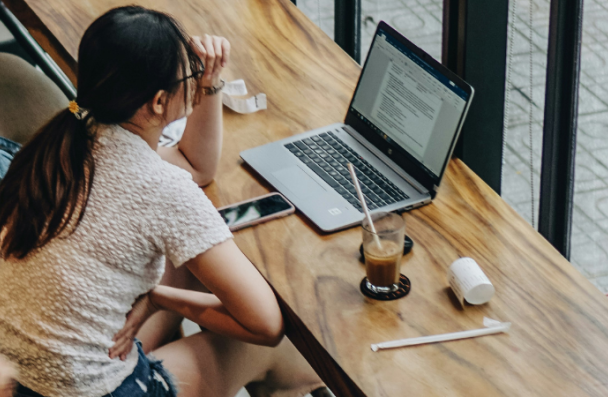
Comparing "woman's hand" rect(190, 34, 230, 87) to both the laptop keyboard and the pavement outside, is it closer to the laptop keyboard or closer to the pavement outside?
the laptop keyboard

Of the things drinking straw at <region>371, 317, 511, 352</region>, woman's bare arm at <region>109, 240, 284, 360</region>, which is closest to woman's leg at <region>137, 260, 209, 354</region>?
woman's bare arm at <region>109, 240, 284, 360</region>

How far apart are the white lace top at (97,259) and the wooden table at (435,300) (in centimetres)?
19

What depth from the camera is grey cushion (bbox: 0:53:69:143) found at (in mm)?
1994

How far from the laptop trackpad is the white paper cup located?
1.26ft

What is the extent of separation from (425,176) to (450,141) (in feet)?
0.35

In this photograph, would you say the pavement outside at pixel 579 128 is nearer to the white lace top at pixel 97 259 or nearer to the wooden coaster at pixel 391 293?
the wooden coaster at pixel 391 293

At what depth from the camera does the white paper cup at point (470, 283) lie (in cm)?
109

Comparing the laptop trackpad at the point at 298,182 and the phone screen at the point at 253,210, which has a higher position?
the laptop trackpad at the point at 298,182

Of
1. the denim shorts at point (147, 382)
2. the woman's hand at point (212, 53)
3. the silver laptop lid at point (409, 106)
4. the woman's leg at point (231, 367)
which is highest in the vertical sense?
the woman's hand at point (212, 53)

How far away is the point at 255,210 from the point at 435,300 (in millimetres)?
422

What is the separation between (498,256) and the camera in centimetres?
122

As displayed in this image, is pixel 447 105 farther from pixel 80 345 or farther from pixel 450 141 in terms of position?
pixel 80 345

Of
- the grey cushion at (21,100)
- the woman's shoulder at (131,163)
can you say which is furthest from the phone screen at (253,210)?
the grey cushion at (21,100)

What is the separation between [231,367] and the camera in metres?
1.39
